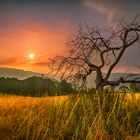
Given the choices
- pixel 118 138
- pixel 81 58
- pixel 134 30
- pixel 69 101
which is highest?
pixel 134 30

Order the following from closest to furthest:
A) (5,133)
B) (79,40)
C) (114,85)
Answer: (5,133)
(114,85)
(79,40)

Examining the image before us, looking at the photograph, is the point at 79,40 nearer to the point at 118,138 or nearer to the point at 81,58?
the point at 81,58

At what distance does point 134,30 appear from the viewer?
39.4ft

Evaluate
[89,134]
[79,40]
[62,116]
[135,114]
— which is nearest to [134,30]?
[79,40]

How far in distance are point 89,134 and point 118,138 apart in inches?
32.6

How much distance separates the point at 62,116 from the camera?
451 inches

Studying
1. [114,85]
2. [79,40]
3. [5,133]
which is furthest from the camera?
[79,40]

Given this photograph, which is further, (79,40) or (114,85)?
(79,40)

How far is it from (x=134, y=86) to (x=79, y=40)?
2.04 m

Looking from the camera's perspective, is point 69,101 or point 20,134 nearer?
point 20,134

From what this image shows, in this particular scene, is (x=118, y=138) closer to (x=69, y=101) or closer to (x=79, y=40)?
(x=69, y=101)

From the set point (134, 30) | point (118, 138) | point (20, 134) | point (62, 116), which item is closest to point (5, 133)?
point (20, 134)

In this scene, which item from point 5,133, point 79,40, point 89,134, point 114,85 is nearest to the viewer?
point 89,134

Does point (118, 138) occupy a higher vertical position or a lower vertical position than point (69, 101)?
lower
